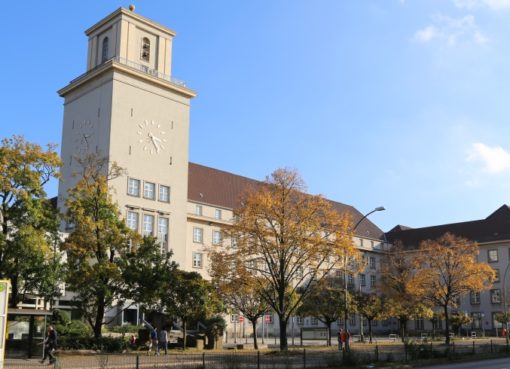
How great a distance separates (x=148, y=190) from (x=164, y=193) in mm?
2257

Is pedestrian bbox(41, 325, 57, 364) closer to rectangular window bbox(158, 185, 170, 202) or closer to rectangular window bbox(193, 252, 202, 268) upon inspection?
rectangular window bbox(158, 185, 170, 202)

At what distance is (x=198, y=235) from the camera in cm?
7175

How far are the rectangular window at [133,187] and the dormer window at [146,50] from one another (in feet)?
47.3

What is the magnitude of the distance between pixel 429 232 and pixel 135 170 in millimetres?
57120

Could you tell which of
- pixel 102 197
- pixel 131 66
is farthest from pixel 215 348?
pixel 131 66

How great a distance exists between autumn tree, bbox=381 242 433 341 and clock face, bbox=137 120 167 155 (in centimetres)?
2780

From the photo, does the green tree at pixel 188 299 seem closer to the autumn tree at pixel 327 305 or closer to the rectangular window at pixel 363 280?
the autumn tree at pixel 327 305

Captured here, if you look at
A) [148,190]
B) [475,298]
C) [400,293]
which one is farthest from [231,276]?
[475,298]

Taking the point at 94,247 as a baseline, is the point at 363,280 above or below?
above

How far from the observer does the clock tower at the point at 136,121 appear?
199 feet

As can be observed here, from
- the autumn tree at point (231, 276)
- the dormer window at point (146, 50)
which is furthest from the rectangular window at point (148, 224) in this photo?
the autumn tree at point (231, 276)

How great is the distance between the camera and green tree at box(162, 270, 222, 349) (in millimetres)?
37500

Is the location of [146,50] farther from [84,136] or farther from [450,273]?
[450,273]

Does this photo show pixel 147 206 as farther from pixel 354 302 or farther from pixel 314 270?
pixel 314 270
